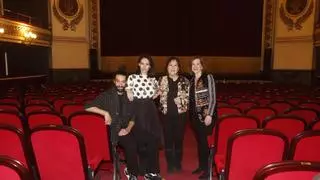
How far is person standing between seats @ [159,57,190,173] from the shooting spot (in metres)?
4.25

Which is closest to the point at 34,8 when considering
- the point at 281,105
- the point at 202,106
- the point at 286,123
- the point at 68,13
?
the point at 68,13

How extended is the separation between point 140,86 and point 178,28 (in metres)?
16.8

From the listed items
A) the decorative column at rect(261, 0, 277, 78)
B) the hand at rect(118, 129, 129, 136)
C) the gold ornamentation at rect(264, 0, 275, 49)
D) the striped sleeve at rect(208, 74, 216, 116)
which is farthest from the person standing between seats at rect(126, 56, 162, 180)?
the gold ornamentation at rect(264, 0, 275, 49)

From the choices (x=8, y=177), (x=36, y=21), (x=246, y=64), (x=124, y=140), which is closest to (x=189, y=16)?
(x=246, y=64)

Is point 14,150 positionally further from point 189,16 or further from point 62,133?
point 189,16

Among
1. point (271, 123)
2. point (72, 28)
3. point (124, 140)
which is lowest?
point (124, 140)

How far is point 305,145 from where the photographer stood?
2492 millimetres

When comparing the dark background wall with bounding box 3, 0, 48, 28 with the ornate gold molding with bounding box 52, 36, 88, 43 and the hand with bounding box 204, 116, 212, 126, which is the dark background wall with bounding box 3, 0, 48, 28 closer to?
the ornate gold molding with bounding box 52, 36, 88, 43

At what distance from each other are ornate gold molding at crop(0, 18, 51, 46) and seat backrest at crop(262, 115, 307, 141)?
11.1 m

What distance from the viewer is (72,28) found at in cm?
1714

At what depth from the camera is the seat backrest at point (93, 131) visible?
3729 millimetres

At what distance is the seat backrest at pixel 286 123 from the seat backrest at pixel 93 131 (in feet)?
5.76

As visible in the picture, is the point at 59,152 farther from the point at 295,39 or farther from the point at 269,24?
the point at 269,24

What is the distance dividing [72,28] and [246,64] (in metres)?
10.4
